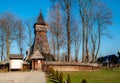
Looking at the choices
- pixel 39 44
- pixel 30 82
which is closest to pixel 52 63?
pixel 39 44

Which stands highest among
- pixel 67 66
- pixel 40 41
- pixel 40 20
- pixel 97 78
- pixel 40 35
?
pixel 40 20

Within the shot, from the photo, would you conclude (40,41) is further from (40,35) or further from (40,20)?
(40,20)

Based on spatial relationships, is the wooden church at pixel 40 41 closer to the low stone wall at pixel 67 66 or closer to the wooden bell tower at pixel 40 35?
the wooden bell tower at pixel 40 35

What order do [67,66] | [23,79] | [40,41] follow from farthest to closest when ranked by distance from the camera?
[40,41]
[67,66]
[23,79]

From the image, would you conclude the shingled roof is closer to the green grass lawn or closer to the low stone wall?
the low stone wall

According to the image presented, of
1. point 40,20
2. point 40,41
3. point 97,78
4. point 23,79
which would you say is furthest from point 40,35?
point 97,78

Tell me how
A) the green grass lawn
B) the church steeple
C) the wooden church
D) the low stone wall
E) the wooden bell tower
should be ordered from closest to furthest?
the green grass lawn, the low stone wall, the wooden church, the wooden bell tower, the church steeple

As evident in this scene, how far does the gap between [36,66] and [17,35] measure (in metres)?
13.3

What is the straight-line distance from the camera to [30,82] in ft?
62.1

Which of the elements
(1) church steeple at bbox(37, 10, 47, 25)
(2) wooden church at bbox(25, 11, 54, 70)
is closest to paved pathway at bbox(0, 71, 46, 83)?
(2) wooden church at bbox(25, 11, 54, 70)

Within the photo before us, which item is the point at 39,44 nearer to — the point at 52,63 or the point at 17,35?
the point at 17,35

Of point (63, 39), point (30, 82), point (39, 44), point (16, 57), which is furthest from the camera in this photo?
point (39, 44)

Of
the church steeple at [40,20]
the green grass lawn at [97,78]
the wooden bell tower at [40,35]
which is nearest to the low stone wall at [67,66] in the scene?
the green grass lawn at [97,78]

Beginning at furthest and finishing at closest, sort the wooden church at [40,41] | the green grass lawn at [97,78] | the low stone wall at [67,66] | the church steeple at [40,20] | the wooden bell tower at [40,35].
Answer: the church steeple at [40,20] < the wooden bell tower at [40,35] < the wooden church at [40,41] < the low stone wall at [67,66] < the green grass lawn at [97,78]
